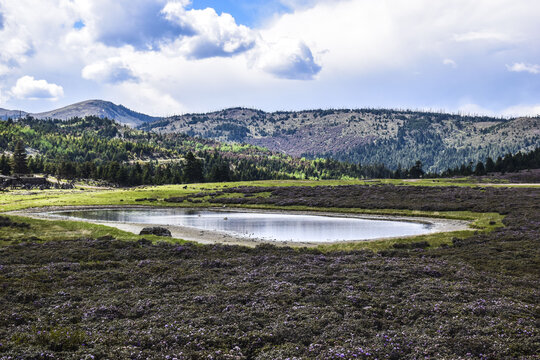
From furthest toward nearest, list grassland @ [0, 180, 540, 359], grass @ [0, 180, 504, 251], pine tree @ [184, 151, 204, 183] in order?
1. pine tree @ [184, 151, 204, 183]
2. grass @ [0, 180, 504, 251]
3. grassland @ [0, 180, 540, 359]

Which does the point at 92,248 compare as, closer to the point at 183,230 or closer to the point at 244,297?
the point at 183,230

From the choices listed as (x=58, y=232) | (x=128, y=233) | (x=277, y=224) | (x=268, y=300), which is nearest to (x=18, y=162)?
(x=58, y=232)

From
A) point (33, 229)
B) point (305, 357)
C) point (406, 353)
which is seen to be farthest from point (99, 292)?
point (33, 229)

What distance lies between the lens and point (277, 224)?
6988 cm

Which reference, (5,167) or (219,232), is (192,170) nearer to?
(5,167)

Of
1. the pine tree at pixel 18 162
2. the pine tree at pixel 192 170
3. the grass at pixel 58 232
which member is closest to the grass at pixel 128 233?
the grass at pixel 58 232

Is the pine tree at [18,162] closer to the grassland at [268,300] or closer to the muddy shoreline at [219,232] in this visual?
the muddy shoreline at [219,232]

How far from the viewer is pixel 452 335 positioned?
55.7 ft

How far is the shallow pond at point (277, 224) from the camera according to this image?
56.7 metres

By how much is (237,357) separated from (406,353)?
6.97 meters

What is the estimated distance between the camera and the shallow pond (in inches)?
2233

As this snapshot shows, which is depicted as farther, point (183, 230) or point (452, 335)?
point (183, 230)

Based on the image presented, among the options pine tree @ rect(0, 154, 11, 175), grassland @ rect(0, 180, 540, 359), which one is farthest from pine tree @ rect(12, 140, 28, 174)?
grassland @ rect(0, 180, 540, 359)

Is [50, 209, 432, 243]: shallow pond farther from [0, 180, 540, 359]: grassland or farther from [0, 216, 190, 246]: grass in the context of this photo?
[0, 216, 190, 246]: grass
